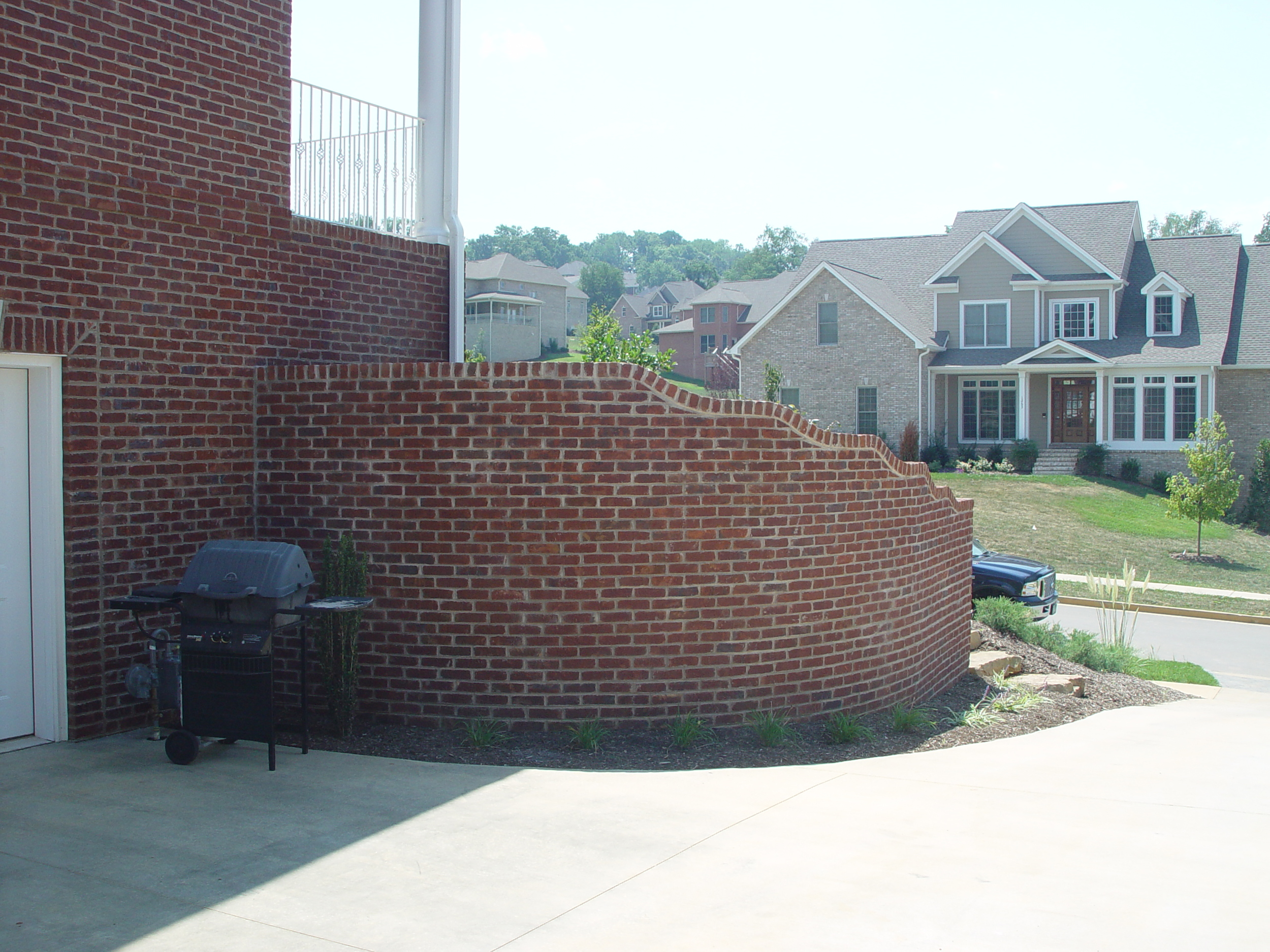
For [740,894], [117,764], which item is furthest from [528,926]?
[117,764]

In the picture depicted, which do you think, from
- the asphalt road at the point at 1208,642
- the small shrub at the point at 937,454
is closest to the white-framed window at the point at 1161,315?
the small shrub at the point at 937,454

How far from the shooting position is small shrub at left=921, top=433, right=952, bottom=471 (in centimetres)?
3609

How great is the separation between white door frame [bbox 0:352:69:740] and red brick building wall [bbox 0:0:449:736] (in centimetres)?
7

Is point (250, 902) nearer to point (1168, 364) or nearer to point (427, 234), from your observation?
point (427, 234)

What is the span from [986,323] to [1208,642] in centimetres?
2272

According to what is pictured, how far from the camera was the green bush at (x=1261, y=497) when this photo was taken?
3119 centimetres

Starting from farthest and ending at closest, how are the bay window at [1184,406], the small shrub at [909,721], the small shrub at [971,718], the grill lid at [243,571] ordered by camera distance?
the bay window at [1184,406], the small shrub at [971,718], the small shrub at [909,721], the grill lid at [243,571]

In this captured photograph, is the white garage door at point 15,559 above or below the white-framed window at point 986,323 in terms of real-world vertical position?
below

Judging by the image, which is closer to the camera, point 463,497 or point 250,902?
point 250,902

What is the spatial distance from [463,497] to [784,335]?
110 ft

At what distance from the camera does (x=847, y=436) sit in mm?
8547

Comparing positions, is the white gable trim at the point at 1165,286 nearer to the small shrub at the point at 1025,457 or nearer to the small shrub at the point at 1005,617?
the small shrub at the point at 1025,457

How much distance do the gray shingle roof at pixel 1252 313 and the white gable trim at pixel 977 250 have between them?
671 cm

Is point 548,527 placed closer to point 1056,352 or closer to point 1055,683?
point 1055,683
